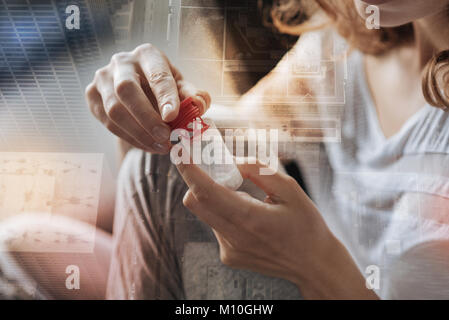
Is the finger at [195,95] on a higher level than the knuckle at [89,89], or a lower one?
lower

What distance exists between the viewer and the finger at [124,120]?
2.52 feet

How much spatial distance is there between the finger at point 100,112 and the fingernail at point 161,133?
0.37 ft

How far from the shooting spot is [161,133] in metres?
0.73

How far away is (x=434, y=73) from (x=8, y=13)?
3.25 ft

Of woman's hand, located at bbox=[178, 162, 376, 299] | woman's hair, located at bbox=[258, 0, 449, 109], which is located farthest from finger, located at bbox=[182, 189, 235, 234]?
woman's hair, located at bbox=[258, 0, 449, 109]

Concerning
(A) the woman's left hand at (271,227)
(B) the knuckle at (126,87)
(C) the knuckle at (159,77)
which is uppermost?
(C) the knuckle at (159,77)

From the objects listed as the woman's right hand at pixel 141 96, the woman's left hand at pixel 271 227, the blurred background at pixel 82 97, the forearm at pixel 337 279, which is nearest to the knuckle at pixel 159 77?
the woman's right hand at pixel 141 96

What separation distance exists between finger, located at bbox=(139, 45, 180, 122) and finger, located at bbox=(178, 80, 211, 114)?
0.03m

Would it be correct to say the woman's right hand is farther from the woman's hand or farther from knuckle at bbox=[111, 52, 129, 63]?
the woman's hand

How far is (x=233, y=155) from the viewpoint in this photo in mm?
815

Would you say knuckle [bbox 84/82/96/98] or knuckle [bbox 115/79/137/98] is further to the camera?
knuckle [bbox 84/82/96/98]

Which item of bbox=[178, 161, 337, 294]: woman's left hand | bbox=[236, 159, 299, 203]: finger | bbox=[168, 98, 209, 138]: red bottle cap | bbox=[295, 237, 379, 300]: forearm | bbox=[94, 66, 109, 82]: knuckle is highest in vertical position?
bbox=[94, 66, 109, 82]: knuckle

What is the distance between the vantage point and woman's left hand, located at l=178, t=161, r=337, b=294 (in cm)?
77
